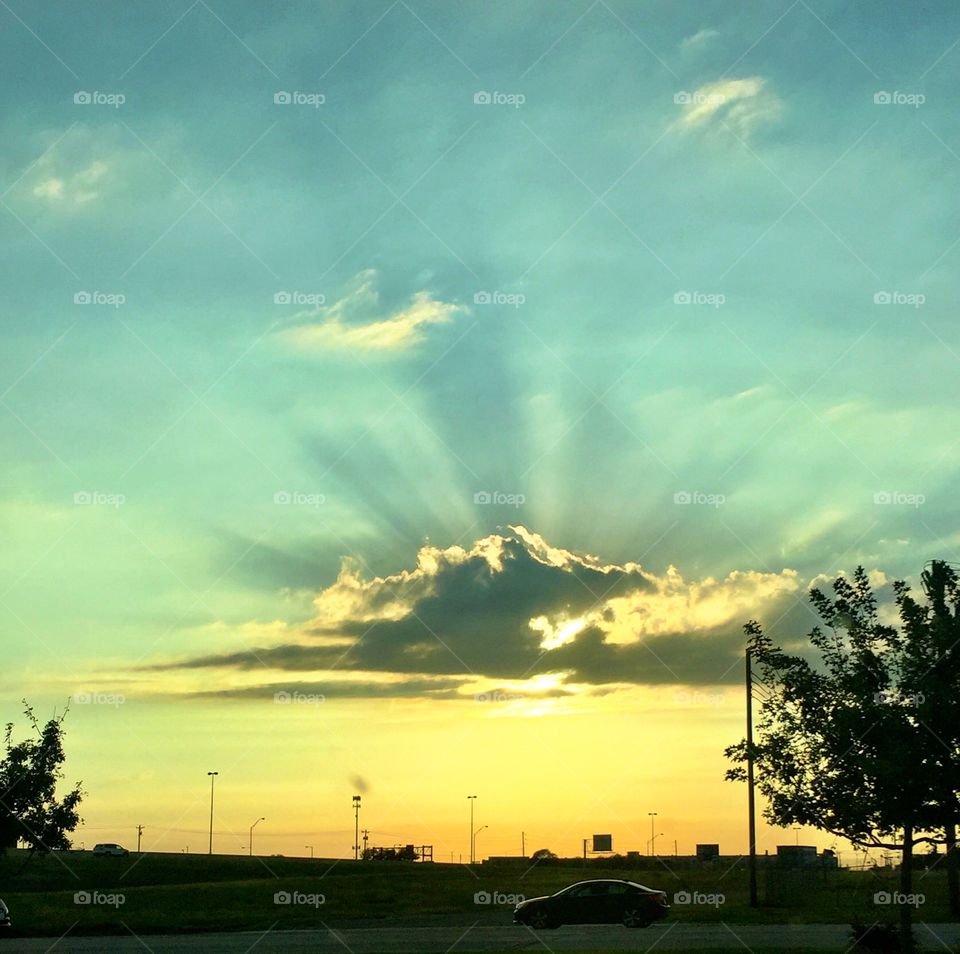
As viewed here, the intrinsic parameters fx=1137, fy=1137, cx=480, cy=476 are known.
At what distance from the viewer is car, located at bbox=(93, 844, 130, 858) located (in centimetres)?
11625

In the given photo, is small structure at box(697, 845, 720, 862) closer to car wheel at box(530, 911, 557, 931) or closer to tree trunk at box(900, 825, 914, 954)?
car wheel at box(530, 911, 557, 931)

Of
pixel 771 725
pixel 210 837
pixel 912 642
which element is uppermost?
pixel 912 642

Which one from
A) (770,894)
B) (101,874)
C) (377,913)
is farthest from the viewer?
(101,874)

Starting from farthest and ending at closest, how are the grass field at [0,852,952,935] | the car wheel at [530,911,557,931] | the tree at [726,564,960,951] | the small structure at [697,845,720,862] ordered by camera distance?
the small structure at [697,845,720,862] < the grass field at [0,852,952,935] < the car wheel at [530,911,557,931] < the tree at [726,564,960,951]

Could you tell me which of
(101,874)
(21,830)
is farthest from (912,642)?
(101,874)

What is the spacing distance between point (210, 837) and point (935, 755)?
139481mm

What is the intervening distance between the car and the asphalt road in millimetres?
87105

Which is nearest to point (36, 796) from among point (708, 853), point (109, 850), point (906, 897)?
point (906, 897)

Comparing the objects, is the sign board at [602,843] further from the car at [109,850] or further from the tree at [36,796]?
the tree at [36,796]

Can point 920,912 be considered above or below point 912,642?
below

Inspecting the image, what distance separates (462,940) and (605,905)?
399 inches

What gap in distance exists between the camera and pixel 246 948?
2939cm

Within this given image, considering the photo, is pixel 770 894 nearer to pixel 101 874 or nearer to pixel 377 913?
pixel 377 913

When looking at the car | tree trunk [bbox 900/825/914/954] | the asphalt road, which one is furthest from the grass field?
the car
